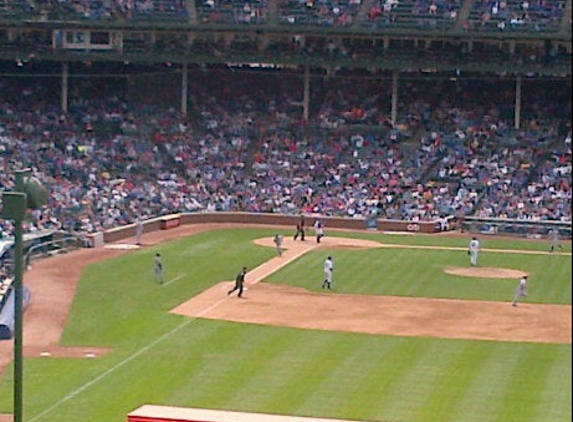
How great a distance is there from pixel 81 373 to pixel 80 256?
1440cm

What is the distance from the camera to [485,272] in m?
Result: 35.8

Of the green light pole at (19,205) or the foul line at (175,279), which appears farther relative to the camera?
the foul line at (175,279)

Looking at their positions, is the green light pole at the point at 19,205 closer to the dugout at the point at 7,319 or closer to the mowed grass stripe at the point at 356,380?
the mowed grass stripe at the point at 356,380

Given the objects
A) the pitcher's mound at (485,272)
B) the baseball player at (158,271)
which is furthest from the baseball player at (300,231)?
the baseball player at (158,271)

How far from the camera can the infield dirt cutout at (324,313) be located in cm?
2677

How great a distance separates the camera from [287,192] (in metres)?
47.2

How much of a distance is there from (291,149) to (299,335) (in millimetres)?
22252

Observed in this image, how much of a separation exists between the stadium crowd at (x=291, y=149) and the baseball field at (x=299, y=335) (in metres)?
3.31

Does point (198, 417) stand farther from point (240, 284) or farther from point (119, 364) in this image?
point (240, 284)

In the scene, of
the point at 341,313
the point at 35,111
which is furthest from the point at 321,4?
the point at 341,313

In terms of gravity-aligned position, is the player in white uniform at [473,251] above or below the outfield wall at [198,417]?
below

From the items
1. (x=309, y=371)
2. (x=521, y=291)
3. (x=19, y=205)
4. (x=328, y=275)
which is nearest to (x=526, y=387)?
(x=309, y=371)

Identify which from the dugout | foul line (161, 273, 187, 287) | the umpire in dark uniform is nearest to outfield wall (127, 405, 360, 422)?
the dugout

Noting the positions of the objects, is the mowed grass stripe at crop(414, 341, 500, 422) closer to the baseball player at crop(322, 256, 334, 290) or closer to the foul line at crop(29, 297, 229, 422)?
the foul line at crop(29, 297, 229, 422)
